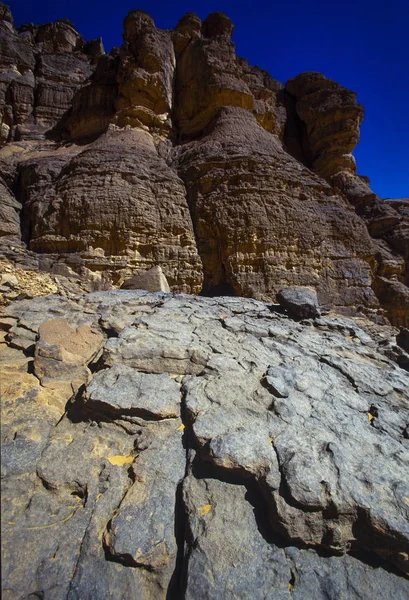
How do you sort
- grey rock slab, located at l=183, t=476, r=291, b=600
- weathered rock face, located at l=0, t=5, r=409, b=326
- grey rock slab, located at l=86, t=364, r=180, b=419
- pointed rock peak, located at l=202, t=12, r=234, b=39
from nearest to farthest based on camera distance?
grey rock slab, located at l=183, t=476, r=291, b=600, grey rock slab, located at l=86, t=364, r=180, b=419, weathered rock face, located at l=0, t=5, r=409, b=326, pointed rock peak, located at l=202, t=12, r=234, b=39

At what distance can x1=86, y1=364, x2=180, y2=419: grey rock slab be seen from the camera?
3.40 meters

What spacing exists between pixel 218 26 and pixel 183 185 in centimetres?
1598

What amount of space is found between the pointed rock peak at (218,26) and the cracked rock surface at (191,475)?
2517 cm

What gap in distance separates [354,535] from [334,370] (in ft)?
9.13

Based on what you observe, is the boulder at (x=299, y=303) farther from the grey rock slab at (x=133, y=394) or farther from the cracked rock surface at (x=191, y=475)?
the grey rock slab at (x=133, y=394)

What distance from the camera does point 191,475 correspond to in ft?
9.54

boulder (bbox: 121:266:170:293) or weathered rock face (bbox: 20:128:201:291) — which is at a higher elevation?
weathered rock face (bbox: 20:128:201:291)

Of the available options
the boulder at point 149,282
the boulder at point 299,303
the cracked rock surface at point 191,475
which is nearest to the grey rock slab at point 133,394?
the cracked rock surface at point 191,475

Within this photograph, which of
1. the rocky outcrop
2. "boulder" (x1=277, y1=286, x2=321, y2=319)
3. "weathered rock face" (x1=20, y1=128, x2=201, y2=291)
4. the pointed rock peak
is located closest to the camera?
"boulder" (x1=277, y1=286, x2=321, y2=319)

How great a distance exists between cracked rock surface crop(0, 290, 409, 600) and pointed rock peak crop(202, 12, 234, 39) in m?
25.2

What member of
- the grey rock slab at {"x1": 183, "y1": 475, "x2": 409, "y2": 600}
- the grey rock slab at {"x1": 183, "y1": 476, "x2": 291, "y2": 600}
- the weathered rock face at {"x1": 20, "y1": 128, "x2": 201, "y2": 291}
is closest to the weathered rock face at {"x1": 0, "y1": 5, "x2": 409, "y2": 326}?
the weathered rock face at {"x1": 20, "y1": 128, "x2": 201, "y2": 291}

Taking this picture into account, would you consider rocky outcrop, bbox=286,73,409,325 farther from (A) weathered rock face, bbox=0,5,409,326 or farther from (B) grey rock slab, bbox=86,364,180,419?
(B) grey rock slab, bbox=86,364,180,419

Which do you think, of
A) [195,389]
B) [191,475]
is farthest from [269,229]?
[191,475]

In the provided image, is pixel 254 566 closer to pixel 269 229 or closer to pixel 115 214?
pixel 115 214
